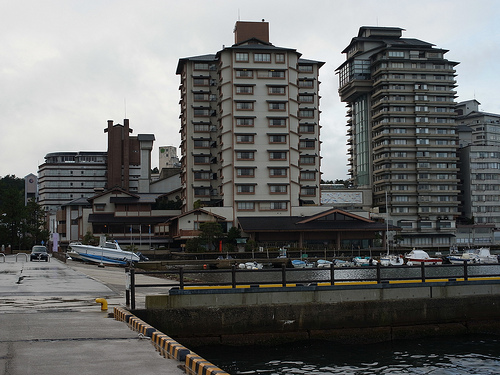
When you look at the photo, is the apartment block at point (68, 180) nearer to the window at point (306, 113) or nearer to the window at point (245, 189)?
the window at point (306, 113)

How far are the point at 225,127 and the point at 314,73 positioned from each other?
25.1 m

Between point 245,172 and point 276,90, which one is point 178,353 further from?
point 276,90

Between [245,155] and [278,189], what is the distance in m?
8.23

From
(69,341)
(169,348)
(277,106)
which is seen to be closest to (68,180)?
(277,106)

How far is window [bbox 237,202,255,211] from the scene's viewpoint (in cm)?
10019

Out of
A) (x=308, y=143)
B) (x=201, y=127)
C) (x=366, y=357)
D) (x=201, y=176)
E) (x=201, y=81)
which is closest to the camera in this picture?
(x=366, y=357)

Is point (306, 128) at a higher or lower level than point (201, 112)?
lower

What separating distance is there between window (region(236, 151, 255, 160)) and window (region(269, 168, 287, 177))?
408cm

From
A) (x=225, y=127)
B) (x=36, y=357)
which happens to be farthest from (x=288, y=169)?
(x=36, y=357)

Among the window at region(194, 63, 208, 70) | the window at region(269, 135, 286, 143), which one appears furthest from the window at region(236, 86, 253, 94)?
the window at region(194, 63, 208, 70)

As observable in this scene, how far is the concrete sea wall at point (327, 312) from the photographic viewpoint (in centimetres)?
2047

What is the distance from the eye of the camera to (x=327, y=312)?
2211 centimetres

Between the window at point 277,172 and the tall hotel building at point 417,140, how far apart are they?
1323 inches

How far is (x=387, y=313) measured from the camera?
22.9 meters
